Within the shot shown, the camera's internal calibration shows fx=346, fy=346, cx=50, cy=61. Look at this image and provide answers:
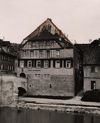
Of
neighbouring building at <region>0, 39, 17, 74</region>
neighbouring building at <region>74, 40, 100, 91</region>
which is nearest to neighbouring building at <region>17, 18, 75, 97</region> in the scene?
neighbouring building at <region>74, 40, 100, 91</region>

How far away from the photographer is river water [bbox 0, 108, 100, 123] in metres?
44.5

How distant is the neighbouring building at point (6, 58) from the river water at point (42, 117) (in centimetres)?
1891

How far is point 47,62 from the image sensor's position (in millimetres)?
67625

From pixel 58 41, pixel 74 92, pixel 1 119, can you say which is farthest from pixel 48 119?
pixel 58 41

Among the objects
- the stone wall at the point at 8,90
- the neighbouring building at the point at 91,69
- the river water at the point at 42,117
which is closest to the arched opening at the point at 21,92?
the stone wall at the point at 8,90

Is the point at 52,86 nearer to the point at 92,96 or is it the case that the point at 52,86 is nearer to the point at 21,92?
the point at 21,92

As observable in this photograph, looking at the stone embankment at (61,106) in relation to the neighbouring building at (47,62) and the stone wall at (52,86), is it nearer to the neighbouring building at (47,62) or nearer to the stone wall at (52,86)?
the stone wall at (52,86)

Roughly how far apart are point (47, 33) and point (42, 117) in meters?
25.0

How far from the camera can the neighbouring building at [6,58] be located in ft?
228

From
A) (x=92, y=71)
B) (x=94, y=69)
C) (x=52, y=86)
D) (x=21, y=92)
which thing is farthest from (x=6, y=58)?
(x=94, y=69)

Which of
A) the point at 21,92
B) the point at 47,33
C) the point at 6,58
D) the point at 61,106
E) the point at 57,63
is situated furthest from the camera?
the point at 6,58

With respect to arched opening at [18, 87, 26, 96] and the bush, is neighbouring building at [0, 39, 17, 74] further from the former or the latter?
the bush

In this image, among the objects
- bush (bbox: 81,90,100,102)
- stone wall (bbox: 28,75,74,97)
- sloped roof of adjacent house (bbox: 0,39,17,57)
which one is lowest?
bush (bbox: 81,90,100,102)

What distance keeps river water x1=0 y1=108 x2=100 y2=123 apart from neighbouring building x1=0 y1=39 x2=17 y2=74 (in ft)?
62.0
